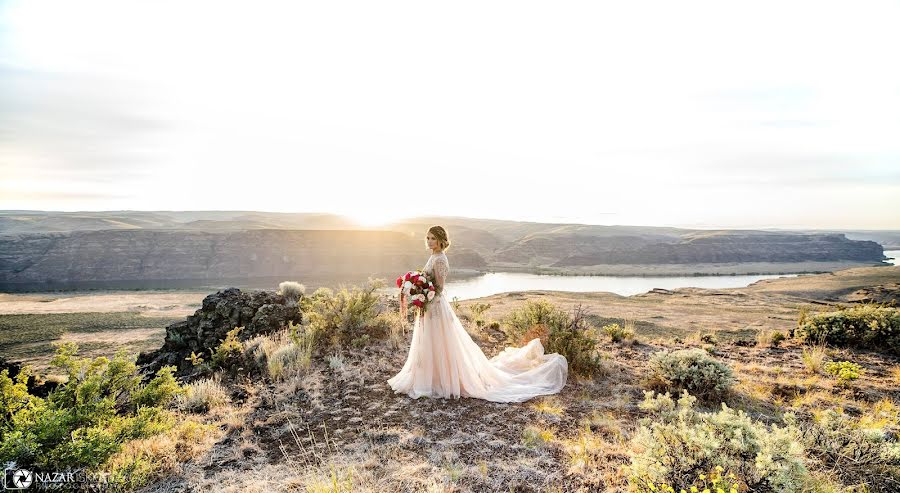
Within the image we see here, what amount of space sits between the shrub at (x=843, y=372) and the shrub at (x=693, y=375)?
216 centimetres

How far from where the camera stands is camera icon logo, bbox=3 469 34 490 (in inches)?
126

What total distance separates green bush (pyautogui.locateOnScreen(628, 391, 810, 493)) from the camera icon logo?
488 centimetres

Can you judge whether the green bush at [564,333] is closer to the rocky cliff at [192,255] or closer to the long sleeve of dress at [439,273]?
the long sleeve of dress at [439,273]

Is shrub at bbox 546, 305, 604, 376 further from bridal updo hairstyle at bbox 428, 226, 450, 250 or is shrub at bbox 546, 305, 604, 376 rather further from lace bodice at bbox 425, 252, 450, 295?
bridal updo hairstyle at bbox 428, 226, 450, 250

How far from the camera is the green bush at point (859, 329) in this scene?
9.07 metres

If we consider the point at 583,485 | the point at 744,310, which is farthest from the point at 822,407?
the point at 744,310

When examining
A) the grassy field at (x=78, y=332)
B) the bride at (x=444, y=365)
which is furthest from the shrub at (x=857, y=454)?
the grassy field at (x=78, y=332)

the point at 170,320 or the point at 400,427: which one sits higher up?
the point at 400,427

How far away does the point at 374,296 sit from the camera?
30.9 feet

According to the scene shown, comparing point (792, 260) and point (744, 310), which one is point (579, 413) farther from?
point (792, 260)

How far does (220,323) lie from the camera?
10242 mm

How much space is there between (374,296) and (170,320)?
1149 inches

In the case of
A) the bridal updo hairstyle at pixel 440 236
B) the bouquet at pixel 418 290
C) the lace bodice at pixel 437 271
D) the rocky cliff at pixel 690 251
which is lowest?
the rocky cliff at pixel 690 251

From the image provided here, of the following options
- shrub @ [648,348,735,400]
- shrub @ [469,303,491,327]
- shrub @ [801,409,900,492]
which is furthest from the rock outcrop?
shrub @ [801,409,900,492]
